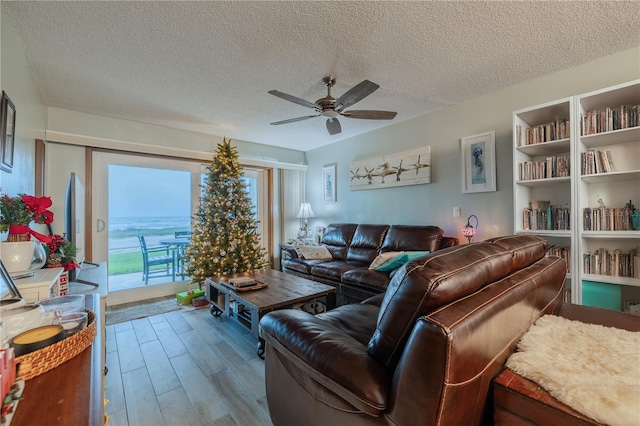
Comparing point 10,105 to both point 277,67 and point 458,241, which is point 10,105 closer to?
point 277,67

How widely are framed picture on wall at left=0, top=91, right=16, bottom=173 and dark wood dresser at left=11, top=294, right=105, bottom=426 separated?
61.2 inches

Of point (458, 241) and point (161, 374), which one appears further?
point (458, 241)

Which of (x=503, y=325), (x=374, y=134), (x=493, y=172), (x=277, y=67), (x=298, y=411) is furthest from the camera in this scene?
(x=374, y=134)

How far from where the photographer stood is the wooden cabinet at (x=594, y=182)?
2068 mm

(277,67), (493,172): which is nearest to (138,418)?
(277,67)

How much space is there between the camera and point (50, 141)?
3158mm

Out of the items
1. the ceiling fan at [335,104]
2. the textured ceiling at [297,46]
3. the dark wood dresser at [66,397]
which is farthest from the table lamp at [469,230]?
the dark wood dresser at [66,397]

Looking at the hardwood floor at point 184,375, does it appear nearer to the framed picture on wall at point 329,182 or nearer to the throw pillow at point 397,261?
the throw pillow at point 397,261

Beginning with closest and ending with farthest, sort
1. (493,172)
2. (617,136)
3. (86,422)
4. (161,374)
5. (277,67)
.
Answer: (86,422) < (161,374) < (617,136) < (277,67) < (493,172)

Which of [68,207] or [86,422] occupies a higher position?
[68,207]

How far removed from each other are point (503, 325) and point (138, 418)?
1.95m

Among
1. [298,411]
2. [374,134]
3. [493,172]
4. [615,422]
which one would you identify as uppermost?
[374,134]

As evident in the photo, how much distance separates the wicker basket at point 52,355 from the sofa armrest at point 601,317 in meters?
2.22

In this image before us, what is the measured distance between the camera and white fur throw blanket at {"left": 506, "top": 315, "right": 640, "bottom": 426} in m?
0.75
